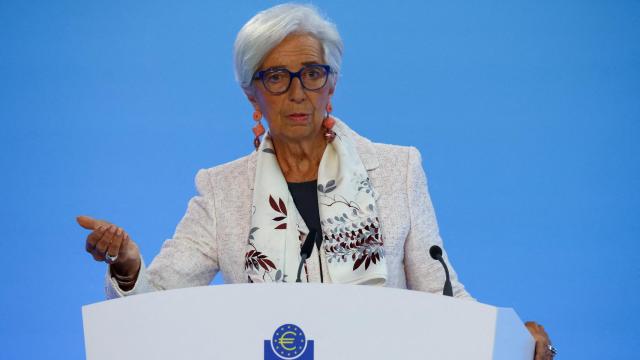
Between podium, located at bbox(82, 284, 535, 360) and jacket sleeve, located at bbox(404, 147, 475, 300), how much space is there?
589 millimetres

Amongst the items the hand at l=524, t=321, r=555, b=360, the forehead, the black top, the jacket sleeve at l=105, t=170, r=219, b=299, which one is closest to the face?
the forehead

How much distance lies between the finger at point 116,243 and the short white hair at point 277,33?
555 mm

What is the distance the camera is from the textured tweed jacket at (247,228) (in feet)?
6.31

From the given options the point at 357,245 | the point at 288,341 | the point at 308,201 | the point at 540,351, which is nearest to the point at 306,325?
the point at 288,341

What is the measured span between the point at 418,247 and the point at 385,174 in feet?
0.62

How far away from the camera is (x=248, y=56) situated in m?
1.95

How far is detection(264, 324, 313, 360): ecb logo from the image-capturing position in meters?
1.24

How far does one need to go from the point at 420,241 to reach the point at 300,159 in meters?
0.34

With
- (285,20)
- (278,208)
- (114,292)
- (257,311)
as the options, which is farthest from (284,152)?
(257,311)

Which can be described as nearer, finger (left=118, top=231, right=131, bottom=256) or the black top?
finger (left=118, top=231, right=131, bottom=256)

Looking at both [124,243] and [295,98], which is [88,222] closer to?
[124,243]

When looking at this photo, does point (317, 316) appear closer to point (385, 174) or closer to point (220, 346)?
point (220, 346)

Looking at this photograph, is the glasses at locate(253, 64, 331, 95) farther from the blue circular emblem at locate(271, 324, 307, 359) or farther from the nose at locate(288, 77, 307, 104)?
the blue circular emblem at locate(271, 324, 307, 359)

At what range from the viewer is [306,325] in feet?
4.10
